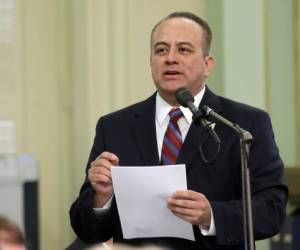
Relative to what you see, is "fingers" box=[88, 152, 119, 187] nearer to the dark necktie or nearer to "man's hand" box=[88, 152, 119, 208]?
"man's hand" box=[88, 152, 119, 208]

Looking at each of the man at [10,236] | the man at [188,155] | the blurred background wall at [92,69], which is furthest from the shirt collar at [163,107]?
the man at [10,236]

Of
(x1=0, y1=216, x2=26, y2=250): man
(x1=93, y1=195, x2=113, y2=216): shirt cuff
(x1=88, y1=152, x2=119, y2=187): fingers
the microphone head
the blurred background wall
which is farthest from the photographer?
the blurred background wall

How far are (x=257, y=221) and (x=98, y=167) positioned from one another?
0.55 meters

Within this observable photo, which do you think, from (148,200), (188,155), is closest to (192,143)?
(188,155)

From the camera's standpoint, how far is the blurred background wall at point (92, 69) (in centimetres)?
420

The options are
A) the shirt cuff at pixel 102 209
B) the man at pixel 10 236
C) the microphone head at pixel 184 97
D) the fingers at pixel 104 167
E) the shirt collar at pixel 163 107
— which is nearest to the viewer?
the man at pixel 10 236

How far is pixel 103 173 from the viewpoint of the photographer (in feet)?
8.02

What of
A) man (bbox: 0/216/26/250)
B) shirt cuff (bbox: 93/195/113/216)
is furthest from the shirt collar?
man (bbox: 0/216/26/250)

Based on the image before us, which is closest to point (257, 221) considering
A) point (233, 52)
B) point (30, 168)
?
point (30, 168)

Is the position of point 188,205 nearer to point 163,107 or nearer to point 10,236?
point 163,107

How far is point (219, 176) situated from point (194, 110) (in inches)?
16.0

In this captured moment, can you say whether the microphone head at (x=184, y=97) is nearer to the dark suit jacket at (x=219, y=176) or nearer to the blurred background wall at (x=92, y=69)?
the dark suit jacket at (x=219, y=176)

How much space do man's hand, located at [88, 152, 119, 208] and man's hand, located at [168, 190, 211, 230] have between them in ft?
0.70

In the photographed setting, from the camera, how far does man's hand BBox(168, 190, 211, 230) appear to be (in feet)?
7.79
